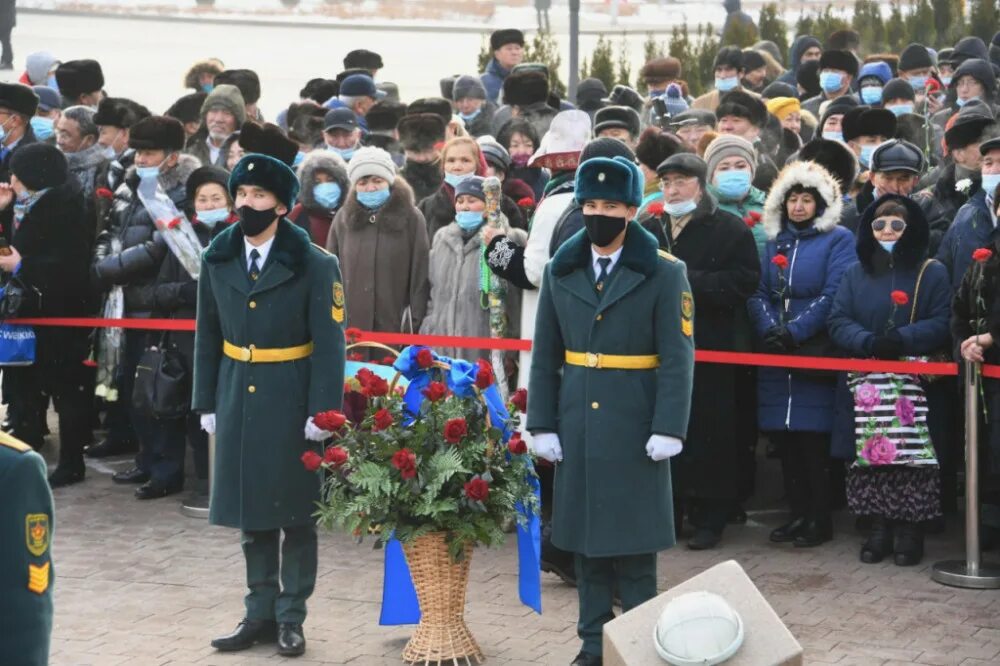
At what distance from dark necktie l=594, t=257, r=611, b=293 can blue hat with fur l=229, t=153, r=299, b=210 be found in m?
1.43

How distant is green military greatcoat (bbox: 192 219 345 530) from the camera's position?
7801 mm

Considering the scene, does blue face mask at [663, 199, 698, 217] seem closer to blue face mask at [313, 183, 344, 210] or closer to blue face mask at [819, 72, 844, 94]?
blue face mask at [313, 183, 344, 210]

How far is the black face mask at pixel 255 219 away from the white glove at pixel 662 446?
6.39 ft

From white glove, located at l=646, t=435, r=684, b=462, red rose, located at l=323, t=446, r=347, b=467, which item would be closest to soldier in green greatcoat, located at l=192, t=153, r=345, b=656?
red rose, located at l=323, t=446, r=347, b=467

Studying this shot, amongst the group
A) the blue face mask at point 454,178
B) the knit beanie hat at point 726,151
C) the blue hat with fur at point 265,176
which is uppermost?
the knit beanie hat at point 726,151

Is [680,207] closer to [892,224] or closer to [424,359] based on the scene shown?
[892,224]

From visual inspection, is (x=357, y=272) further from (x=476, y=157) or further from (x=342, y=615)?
(x=342, y=615)

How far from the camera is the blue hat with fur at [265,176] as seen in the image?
782cm

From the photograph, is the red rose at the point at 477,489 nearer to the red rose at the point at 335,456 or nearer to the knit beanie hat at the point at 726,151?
the red rose at the point at 335,456

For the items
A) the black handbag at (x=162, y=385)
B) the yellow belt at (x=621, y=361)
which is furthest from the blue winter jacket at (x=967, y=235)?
the black handbag at (x=162, y=385)

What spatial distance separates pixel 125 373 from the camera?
36.7 feet

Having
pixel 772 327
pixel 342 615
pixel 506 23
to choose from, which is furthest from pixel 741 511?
pixel 506 23

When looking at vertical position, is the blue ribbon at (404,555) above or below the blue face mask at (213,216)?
below

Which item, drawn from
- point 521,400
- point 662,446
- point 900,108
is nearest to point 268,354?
point 521,400
